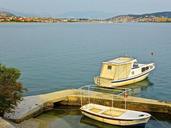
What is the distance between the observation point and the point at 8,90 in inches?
1001

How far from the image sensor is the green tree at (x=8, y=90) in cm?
2539

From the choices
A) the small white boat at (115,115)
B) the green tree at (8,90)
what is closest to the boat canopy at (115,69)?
the small white boat at (115,115)

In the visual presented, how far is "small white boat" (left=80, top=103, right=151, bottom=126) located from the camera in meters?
26.0

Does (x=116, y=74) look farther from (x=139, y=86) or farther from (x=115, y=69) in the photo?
(x=139, y=86)

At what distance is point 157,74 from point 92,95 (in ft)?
67.5

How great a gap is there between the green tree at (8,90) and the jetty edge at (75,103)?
1283 millimetres

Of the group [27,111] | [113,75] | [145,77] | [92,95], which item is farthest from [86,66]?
[27,111]

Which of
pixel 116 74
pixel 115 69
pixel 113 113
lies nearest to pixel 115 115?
pixel 113 113

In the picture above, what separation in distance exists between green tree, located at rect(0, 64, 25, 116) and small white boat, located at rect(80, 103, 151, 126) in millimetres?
5483

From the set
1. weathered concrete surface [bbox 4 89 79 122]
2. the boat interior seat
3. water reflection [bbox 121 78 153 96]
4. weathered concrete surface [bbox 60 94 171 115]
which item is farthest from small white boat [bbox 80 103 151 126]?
water reflection [bbox 121 78 153 96]

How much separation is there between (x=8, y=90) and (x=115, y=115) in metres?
8.07

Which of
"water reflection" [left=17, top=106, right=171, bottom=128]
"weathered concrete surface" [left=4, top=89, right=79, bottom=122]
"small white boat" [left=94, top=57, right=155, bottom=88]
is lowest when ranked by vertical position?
"water reflection" [left=17, top=106, right=171, bottom=128]

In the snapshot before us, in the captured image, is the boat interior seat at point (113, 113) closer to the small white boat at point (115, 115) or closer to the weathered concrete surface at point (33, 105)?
the small white boat at point (115, 115)

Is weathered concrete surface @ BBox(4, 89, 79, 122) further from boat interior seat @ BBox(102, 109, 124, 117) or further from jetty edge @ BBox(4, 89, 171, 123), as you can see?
boat interior seat @ BBox(102, 109, 124, 117)
